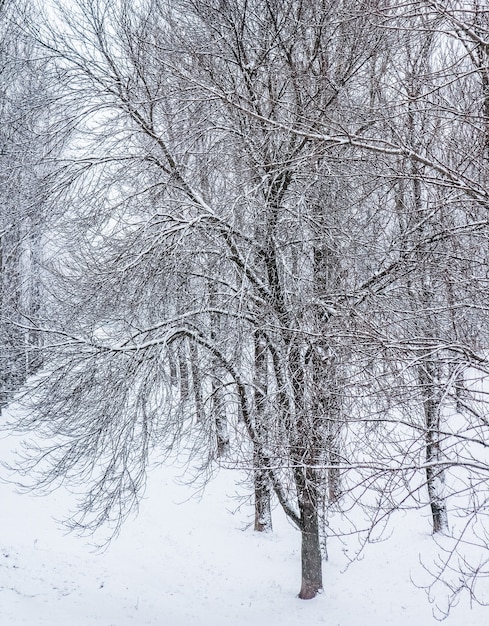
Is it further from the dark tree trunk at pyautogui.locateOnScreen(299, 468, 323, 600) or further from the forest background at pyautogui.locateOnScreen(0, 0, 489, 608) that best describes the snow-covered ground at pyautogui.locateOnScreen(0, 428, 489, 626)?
the forest background at pyautogui.locateOnScreen(0, 0, 489, 608)

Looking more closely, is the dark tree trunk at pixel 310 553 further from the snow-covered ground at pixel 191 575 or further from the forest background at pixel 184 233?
the snow-covered ground at pixel 191 575

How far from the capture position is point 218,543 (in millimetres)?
11203

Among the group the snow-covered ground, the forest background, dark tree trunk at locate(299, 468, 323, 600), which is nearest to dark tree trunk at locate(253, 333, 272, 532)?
the forest background

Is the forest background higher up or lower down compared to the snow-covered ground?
higher up

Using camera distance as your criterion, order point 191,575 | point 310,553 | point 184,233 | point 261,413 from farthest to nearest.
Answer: point 191,575, point 310,553, point 261,413, point 184,233

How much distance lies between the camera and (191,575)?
9.78 metres

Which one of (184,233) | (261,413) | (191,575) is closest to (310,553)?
(191,575)

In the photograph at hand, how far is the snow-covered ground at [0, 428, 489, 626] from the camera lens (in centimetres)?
798

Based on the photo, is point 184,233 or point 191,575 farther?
point 191,575

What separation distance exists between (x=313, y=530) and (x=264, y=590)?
6.54 feet

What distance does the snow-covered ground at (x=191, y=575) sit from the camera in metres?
7.98

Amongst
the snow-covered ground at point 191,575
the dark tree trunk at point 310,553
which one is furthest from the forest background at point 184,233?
the snow-covered ground at point 191,575

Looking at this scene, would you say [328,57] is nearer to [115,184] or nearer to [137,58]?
[137,58]

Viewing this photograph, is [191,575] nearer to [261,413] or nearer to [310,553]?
[310,553]
